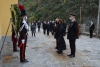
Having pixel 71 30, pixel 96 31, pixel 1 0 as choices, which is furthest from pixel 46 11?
pixel 71 30

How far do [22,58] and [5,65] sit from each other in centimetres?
69

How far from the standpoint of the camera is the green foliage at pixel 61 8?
3014 centimetres

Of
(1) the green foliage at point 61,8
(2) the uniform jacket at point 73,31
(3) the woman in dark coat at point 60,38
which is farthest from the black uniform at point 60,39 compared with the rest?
(1) the green foliage at point 61,8

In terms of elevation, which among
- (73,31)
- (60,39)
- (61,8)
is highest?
(61,8)

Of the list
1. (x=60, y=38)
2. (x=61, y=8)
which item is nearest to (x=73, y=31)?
(x=60, y=38)

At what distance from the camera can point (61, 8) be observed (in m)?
36.3

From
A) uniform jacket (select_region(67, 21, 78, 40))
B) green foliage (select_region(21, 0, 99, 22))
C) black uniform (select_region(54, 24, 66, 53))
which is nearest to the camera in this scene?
uniform jacket (select_region(67, 21, 78, 40))

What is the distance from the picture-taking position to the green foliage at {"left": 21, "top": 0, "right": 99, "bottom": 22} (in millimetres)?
30141

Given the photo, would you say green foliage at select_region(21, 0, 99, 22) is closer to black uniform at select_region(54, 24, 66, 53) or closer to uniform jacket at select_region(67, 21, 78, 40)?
black uniform at select_region(54, 24, 66, 53)

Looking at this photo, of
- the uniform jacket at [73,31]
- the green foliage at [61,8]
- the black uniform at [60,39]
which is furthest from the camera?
the green foliage at [61,8]

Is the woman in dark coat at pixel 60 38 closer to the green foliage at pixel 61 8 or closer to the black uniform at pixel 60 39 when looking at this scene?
the black uniform at pixel 60 39

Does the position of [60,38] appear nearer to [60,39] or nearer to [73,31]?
[60,39]

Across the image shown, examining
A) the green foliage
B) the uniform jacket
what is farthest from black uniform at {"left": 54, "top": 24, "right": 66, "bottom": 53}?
the green foliage

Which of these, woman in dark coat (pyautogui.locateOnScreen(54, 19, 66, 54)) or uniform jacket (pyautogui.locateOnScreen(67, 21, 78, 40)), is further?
woman in dark coat (pyautogui.locateOnScreen(54, 19, 66, 54))
